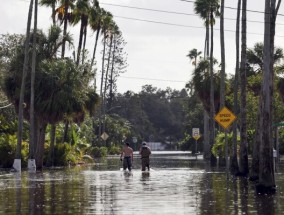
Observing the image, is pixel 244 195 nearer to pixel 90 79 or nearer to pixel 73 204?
pixel 73 204

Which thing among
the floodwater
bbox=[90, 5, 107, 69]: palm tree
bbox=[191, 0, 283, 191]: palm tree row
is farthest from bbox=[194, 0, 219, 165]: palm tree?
the floodwater

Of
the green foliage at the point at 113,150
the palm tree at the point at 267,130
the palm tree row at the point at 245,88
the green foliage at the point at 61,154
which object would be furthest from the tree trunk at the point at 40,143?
the green foliage at the point at 113,150

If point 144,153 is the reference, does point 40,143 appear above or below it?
above

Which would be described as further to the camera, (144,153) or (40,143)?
(40,143)

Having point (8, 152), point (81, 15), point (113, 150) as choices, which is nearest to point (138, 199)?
point (8, 152)

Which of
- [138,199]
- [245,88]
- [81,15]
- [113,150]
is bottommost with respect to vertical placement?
[138,199]

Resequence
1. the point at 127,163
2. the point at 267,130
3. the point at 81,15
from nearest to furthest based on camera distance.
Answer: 1. the point at 267,130
2. the point at 127,163
3. the point at 81,15

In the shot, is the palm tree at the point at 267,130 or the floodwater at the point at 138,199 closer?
the floodwater at the point at 138,199

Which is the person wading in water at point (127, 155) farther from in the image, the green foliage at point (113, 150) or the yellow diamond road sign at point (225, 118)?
the green foliage at point (113, 150)

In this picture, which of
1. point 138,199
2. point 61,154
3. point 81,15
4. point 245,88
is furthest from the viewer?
point 81,15

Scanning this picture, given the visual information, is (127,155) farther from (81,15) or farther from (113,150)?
(113,150)

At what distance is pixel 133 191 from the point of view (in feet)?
75.8

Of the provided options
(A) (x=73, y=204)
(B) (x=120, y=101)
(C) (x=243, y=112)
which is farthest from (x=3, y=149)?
(B) (x=120, y=101)

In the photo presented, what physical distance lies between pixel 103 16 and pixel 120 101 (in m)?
101
